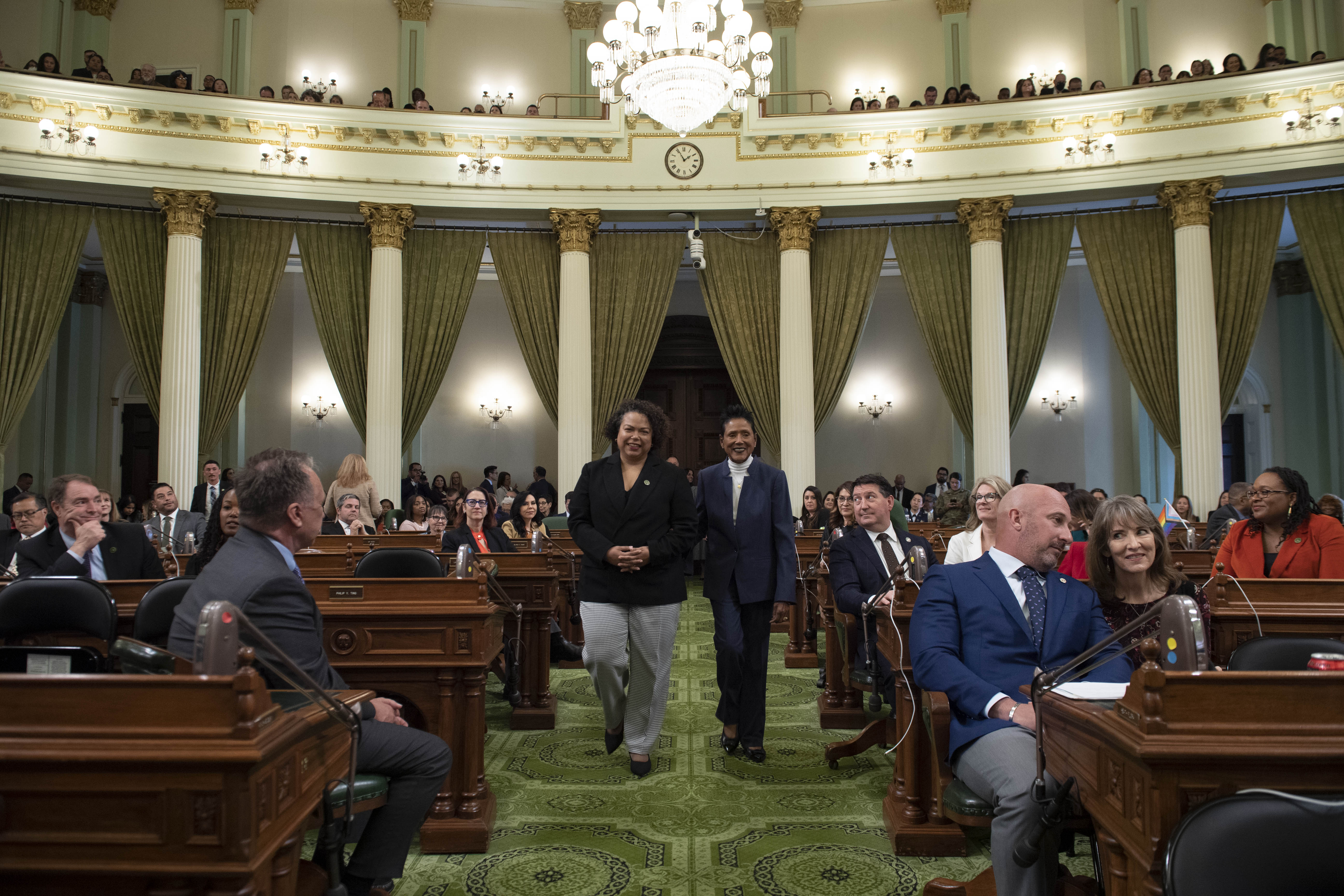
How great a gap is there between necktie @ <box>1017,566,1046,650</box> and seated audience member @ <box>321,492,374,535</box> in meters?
5.49

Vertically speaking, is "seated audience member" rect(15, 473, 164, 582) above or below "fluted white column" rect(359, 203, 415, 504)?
below

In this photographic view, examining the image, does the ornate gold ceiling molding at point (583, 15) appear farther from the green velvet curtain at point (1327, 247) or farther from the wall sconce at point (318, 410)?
the green velvet curtain at point (1327, 247)

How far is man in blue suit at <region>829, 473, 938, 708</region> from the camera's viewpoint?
402cm

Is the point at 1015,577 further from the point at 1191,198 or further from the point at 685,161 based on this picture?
the point at 1191,198

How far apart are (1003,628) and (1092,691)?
0.51 meters

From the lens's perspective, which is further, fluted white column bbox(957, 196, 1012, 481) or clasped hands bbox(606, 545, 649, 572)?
fluted white column bbox(957, 196, 1012, 481)

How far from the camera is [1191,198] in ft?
33.3

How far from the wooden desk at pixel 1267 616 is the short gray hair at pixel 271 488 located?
296 cm

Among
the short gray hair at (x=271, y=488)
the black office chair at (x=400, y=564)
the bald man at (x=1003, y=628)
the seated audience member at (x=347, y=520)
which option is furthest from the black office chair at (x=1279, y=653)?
the seated audience member at (x=347, y=520)

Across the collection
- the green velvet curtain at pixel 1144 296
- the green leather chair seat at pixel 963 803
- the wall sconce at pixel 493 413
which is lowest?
the green leather chair seat at pixel 963 803

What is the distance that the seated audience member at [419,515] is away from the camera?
7.61 meters

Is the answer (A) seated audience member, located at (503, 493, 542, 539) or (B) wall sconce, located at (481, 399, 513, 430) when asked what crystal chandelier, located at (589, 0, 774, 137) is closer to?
(A) seated audience member, located at (503, 493, 542, 539)

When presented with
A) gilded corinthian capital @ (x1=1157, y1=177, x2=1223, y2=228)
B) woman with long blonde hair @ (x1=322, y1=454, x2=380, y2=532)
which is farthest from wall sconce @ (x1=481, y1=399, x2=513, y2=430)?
gilded corinthian capital @ (x1=1157, y1=177, x2=1223, y2=228)

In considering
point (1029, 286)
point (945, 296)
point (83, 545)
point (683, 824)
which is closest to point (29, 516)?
point (83, 545)
